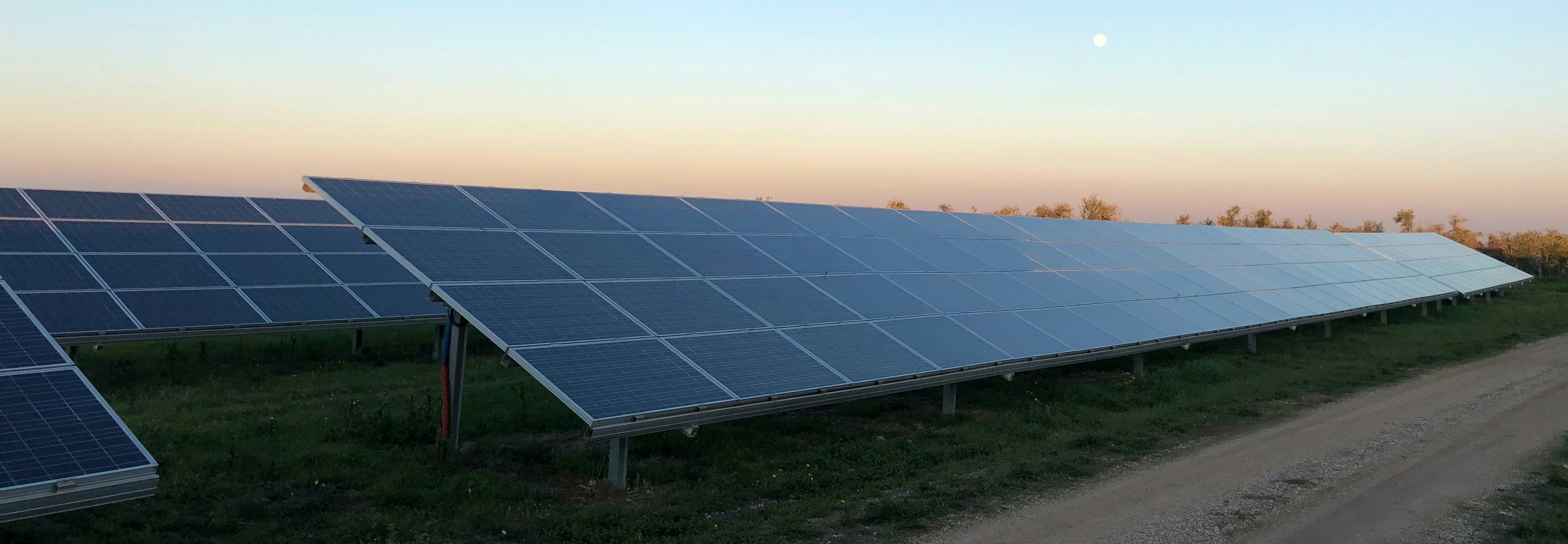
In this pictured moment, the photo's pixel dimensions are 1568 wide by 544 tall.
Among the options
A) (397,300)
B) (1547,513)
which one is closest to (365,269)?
(397,300)

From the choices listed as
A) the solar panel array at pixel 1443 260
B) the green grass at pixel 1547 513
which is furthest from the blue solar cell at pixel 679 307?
the solar panel array at pixel 1443 260

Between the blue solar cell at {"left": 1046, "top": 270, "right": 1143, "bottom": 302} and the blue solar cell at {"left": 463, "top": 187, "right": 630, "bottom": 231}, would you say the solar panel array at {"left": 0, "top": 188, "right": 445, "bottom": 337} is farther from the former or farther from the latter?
the blue solar cell at {"left": 1046, "top": 270, "right": 1143, "bottom": 302}

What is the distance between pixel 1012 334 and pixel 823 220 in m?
5.95

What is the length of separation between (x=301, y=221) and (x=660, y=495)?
18.2 m

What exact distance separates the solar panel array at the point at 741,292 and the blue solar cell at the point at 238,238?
9592 mm

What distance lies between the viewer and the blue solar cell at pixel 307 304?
19797 mm

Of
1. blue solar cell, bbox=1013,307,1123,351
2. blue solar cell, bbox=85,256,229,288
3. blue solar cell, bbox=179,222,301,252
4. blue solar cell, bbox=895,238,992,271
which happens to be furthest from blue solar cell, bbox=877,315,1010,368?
blue solar cell, bbox=179,222,301,252

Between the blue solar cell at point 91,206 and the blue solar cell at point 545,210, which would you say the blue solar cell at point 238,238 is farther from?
the blue solar cell at point 545,210

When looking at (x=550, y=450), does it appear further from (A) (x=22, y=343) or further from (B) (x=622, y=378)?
(A) (x=22, y=343)

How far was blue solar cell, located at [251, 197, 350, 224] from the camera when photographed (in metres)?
25.5

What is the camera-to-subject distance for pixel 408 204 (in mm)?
14117

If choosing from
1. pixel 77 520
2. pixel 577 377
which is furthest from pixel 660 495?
pixel 77 520

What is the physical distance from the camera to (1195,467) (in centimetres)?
1382

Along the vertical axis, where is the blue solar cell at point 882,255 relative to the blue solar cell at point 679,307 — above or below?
above
